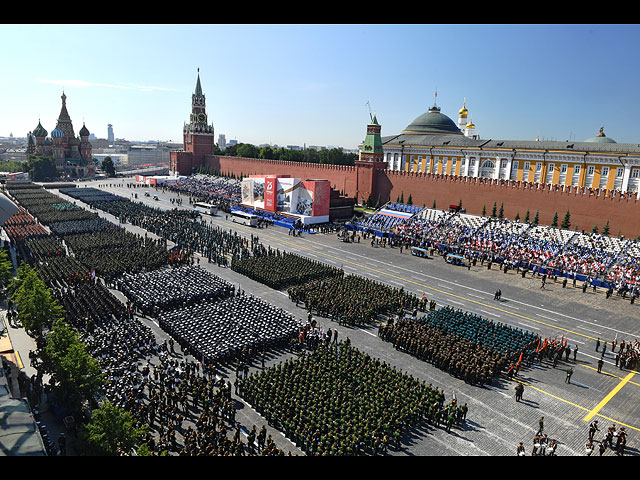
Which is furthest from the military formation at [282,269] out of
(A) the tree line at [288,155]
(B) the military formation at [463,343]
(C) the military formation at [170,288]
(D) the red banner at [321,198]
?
(A) the tree line at [288,155]

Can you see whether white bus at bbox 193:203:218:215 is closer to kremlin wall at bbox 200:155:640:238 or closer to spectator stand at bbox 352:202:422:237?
spectator stand at bbox 352:202:422:237

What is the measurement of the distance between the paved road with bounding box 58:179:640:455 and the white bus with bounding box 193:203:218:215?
1572 cm

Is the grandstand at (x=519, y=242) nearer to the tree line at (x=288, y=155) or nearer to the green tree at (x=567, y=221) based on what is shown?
the green tree at (x=567, y=221)

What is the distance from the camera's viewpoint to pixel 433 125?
7256 centimetres

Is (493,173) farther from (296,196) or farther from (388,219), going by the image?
(296,196)

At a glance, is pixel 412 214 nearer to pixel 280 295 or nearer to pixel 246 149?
pixel 280 295

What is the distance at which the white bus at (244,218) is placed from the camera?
47.1m

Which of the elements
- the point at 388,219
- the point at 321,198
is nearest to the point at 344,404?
the point at 388,219

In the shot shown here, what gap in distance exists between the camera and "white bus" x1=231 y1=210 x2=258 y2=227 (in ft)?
154

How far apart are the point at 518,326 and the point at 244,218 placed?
34048mm

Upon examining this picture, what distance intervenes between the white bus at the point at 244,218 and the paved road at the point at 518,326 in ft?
25.5
